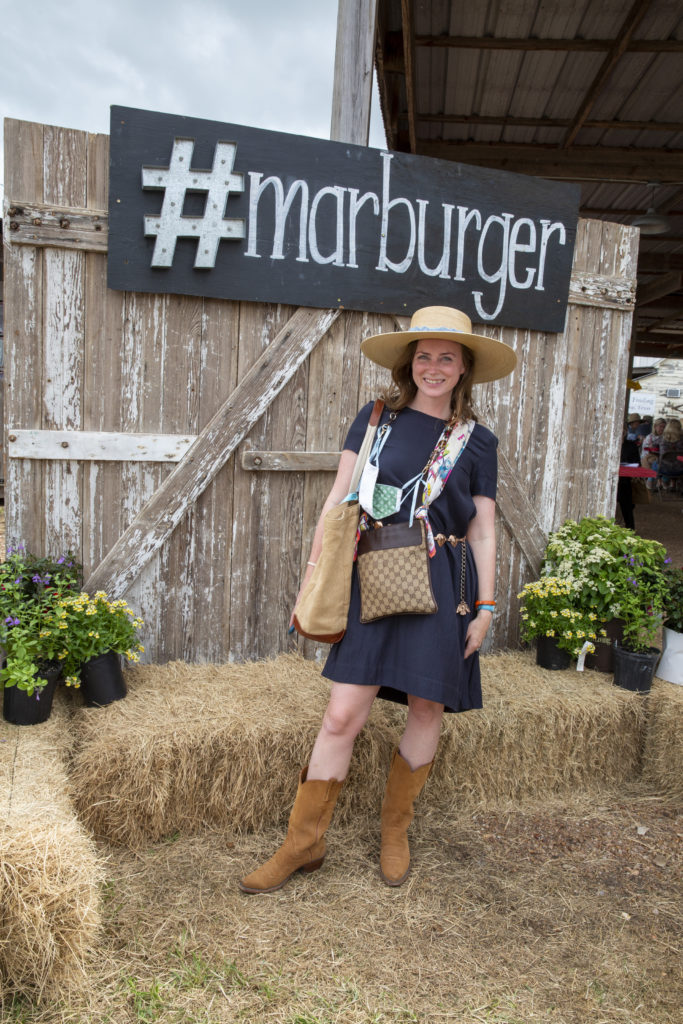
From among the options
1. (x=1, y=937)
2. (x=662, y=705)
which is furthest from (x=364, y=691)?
(x=662, y=705)

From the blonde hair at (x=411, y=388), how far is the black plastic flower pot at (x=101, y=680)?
1.54 metres

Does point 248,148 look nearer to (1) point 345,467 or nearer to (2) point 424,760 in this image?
(1) point 345,467

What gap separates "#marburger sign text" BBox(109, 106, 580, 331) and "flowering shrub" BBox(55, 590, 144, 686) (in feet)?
4.42

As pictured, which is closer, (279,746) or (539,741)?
(279,746)

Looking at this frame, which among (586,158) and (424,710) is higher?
(586,158)

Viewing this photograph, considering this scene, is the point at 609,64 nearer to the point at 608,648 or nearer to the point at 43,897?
the point at 608,648

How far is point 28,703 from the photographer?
276 cm

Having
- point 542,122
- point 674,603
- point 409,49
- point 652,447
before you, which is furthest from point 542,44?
point 652,447

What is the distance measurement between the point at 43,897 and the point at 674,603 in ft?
10.1

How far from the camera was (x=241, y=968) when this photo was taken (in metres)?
2.12

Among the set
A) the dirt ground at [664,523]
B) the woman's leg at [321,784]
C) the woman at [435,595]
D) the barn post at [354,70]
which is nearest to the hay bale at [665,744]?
the woman at [435,595]

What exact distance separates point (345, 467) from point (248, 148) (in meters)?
1.66

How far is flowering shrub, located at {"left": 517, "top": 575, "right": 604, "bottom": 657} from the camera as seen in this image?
11.9 ft

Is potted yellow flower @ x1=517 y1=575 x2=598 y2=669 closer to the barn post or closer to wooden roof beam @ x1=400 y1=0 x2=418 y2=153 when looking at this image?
the barn post
